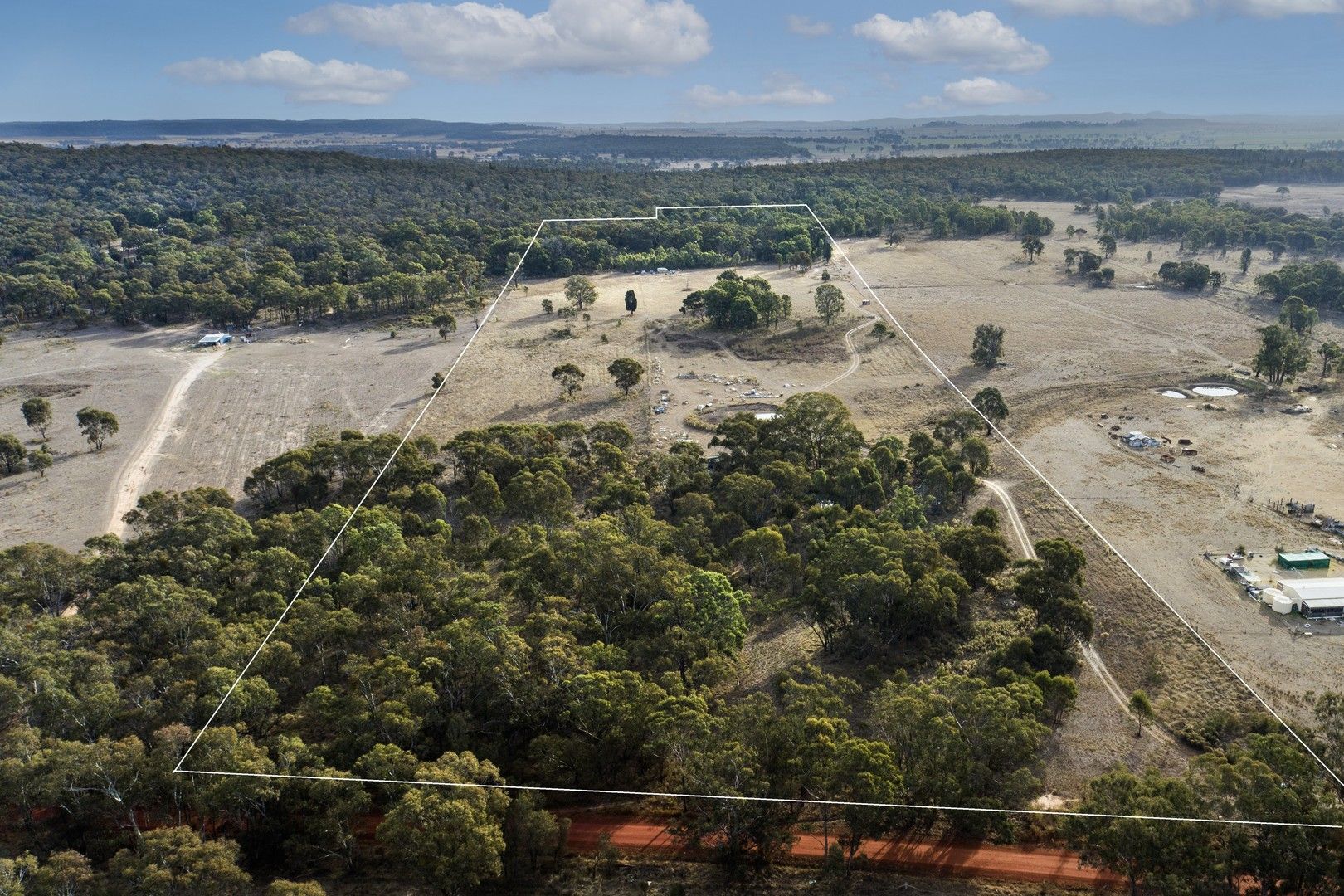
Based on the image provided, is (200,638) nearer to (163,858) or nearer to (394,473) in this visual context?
(163,858)

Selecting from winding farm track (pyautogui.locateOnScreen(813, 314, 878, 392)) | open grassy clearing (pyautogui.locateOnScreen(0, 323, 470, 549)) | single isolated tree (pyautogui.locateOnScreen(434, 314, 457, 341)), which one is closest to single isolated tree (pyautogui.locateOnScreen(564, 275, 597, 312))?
open grassy clearing (pyautogui.locateOnScreen(0, 323, 470, 549))

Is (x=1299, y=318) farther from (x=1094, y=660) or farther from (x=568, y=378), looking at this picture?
(x=568, y=378)

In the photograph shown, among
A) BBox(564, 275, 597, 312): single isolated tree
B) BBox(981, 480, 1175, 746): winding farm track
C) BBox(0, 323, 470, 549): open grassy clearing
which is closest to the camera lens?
BBox(981, 480, 1175, 746): winding farm track

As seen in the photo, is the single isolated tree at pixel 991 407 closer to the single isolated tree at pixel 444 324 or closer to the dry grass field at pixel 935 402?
the dry grass field at pixel 935 402

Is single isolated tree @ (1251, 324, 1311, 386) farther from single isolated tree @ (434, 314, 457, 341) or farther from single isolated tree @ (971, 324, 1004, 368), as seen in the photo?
single isolated tree @ (434, 314, 457, 341)

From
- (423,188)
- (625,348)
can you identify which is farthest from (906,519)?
(423,188)

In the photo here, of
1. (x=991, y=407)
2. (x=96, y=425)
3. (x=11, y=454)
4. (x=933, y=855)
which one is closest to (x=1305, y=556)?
(x=933, y=855)
